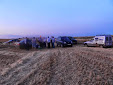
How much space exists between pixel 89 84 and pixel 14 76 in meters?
3.10

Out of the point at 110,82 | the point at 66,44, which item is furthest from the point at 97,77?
the point at 66,44

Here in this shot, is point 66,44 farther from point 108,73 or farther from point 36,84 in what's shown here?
point 36,84

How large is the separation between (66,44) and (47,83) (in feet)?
41.1

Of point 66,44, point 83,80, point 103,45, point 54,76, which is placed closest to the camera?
point 83,80

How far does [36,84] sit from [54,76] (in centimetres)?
93

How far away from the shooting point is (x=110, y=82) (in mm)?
3859

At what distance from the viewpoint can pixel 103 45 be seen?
14.1 metres

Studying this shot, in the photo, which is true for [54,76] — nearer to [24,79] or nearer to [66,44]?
[24,79]

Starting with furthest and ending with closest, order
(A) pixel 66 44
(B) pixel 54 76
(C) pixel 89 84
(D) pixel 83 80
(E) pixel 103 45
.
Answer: (A) pixel 66 44, (E) pixel 103 45, (B) pixel 54 76, (D) pixel 83 80, (C) pixel 89 84

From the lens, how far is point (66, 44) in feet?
53.0

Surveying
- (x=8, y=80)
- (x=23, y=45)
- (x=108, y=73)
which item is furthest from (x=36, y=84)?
(x=23, y=45)

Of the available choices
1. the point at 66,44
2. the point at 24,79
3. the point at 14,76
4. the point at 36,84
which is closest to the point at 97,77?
the point at 36,84

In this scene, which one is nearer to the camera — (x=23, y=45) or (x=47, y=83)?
(x=47, y=83)

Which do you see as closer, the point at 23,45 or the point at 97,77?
the point at 97,77
